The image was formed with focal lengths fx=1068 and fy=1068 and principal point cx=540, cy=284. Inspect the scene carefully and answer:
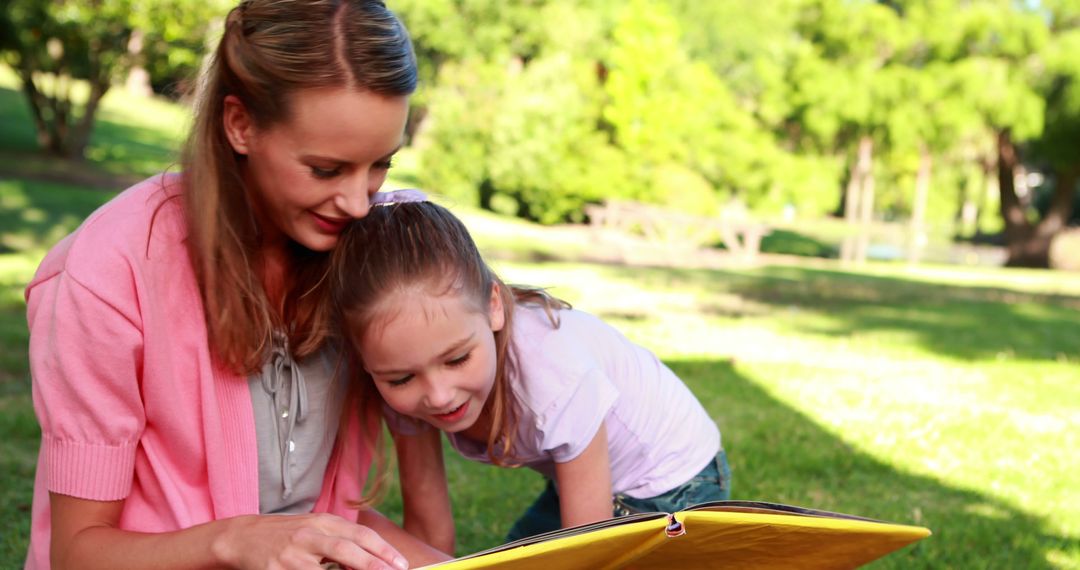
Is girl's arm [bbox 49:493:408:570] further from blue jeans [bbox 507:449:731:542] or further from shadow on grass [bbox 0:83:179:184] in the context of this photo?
shadow on grass [bbox 0:83:179:184]

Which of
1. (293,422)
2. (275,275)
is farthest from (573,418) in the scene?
(275,275)

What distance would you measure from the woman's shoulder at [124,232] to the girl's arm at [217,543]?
0.42 meters

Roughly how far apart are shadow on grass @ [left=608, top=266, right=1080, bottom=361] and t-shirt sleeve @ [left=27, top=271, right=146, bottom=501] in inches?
245

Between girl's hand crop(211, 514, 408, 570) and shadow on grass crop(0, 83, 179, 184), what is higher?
girl's hand crop(211, 514, 408, 570)

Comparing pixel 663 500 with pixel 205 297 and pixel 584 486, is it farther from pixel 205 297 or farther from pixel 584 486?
pixel 205 297

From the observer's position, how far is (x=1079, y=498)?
152 inches

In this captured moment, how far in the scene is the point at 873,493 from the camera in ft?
12.7

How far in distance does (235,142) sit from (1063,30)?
2358 centimetres

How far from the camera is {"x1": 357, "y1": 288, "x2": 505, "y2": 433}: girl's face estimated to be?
81.2 inches

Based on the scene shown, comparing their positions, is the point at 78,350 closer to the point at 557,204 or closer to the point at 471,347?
the point at 471,347

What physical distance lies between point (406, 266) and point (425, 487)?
672 mm

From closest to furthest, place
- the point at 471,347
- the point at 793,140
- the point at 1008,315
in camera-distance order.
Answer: the point at 471,347
the point at 1008,315
the point at 793,140

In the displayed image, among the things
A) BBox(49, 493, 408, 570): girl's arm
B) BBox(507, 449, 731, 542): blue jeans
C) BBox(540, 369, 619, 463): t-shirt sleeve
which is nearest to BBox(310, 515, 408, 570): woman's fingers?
BBox(49, 493, 408, 570): girl's arm

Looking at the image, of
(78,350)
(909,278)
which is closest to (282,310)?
Answer: (78,350)
